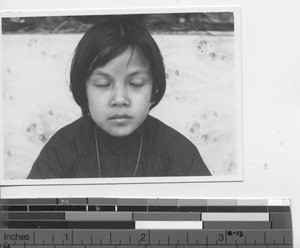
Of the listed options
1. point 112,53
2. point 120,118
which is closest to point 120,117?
point 120,118

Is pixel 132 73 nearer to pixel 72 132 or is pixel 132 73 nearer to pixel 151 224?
pixel 72 132

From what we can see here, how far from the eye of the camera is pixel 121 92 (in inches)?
33.5

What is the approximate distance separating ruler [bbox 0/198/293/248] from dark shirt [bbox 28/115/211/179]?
50 mm

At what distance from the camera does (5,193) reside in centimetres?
87

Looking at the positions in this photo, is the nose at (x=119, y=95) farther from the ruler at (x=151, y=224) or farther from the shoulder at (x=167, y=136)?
the ruler at (x=151, y=224)

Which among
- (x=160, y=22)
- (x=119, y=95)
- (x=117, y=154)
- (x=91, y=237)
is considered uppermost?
(x=160, y=22)

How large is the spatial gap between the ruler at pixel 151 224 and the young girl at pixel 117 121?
55 mm

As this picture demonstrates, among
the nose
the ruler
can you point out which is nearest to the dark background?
the nose

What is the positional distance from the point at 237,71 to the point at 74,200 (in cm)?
36

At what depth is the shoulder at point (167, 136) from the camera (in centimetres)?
86

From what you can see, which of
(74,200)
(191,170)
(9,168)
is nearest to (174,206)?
(191,170)

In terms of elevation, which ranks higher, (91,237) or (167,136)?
(167,136)

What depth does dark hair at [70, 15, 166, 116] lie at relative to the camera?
0.86m

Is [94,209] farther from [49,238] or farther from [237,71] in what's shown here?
[237,71]
